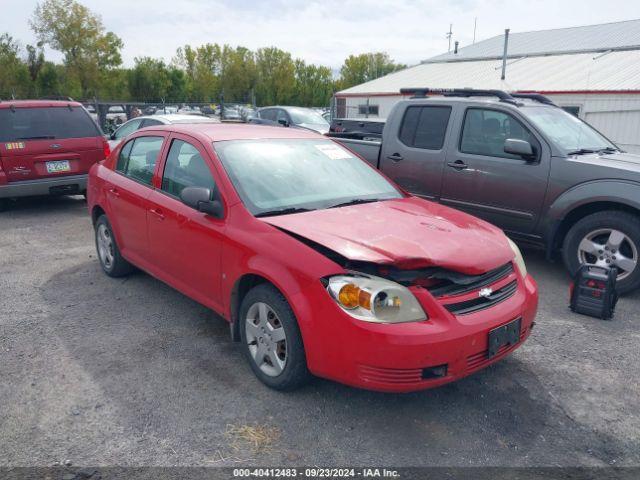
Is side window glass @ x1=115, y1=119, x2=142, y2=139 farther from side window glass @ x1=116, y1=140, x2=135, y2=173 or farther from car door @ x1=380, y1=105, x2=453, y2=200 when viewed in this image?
car door @ x1=380, y1=105, x2=453, y2=200

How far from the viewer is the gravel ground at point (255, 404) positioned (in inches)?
107

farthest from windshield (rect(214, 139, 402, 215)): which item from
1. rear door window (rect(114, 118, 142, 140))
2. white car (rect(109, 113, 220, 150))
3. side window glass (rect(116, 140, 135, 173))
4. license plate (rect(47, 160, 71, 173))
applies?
rear door window (rect(114, 118, 142, 140))

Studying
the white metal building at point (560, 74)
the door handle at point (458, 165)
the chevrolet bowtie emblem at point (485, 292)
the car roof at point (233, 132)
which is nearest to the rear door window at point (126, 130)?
the car roof at point (233, 132)

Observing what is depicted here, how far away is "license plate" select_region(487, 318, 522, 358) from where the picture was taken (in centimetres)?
293

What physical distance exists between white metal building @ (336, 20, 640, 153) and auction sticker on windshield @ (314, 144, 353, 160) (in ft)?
52.4

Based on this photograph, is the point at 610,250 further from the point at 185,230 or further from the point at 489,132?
the point at 185,230

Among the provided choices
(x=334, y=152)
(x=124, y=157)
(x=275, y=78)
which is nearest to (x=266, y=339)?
(x=334, y=152)

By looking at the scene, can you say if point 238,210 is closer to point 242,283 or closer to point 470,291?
point 242,283

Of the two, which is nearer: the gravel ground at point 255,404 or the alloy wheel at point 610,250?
the gravel ground at point 255,404

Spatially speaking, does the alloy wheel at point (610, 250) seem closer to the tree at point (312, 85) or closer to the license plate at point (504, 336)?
the license plate at point (504, 336)

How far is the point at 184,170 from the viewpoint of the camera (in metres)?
4.05

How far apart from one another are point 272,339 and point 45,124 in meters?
6.80

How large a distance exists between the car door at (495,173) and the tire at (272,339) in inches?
135

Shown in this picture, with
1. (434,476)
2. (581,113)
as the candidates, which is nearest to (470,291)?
(434,476)
